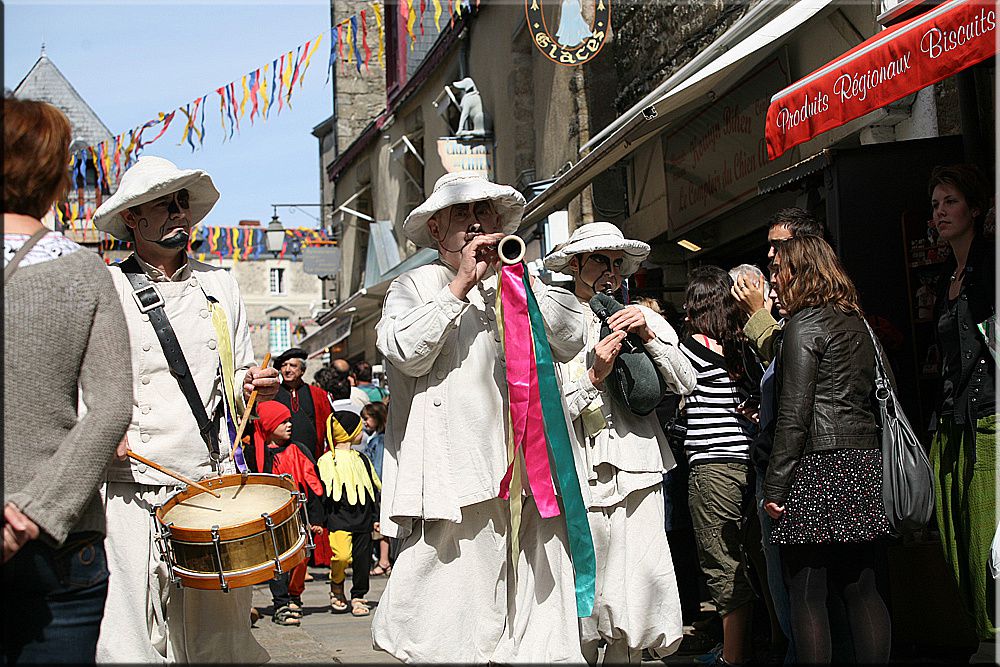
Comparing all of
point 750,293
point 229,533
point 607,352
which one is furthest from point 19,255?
point 750,293

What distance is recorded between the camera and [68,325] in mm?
2797

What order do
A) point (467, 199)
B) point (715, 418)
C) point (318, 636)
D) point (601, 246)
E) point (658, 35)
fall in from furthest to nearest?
point (658, 35), point (318, 636), point (715, 418), point (601, 246), point (467, 199)

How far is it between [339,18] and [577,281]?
2518cm

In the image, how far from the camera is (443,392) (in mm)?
4336

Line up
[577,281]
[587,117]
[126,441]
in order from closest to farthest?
[126,441], [577,281], [587,117]

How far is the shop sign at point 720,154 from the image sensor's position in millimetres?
9336

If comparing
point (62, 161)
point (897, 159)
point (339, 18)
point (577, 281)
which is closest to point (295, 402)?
point (577, 281)

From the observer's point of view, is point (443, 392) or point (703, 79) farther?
point (703, 79)

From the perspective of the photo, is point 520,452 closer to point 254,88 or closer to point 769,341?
point 769,341

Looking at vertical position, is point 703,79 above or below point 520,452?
above

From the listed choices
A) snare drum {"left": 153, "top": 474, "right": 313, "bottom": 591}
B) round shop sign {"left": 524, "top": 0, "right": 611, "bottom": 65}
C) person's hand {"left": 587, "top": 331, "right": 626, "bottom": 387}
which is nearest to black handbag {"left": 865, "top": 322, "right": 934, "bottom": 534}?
person's hand {"left": 587, "top": 331, "right": 626, "bottom": 387}

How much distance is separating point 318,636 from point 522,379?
11.8 ft

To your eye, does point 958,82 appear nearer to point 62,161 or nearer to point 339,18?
point 62,161

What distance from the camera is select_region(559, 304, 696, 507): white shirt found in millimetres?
4988
